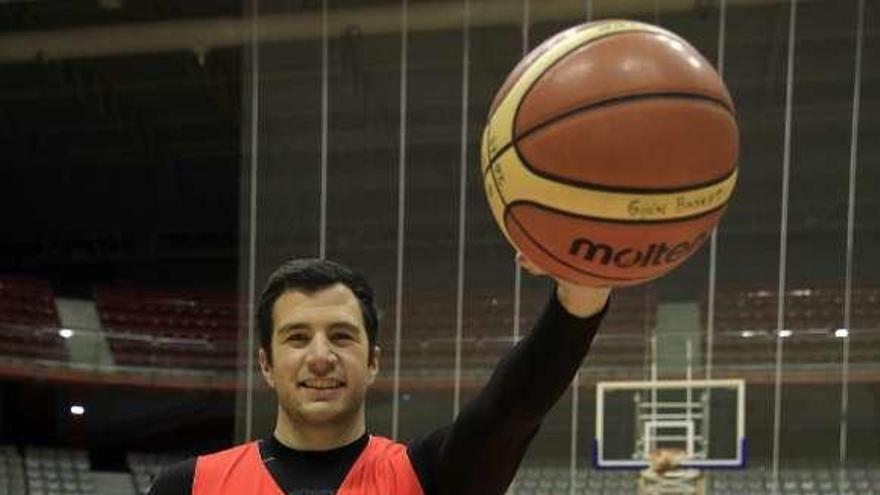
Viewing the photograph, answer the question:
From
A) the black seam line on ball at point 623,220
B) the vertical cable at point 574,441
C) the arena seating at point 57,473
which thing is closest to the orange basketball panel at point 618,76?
the black seam line on ball at point 623,220

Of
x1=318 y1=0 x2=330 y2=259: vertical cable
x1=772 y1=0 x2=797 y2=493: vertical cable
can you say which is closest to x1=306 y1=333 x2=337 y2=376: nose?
x1=772 y1=0 x2=797 y2=493: vertical cable

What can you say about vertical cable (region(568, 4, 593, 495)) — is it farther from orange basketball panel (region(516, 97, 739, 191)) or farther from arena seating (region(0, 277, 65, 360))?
orange basketball panel (region(516, 97, 739, 191))

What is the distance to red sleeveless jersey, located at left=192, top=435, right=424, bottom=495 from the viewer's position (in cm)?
169

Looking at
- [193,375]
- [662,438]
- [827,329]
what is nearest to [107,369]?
[193,375]

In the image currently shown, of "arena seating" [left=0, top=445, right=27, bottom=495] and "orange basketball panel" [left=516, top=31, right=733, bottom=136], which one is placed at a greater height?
"orange basketball panel" [left=516, top=31, right=733, bottom=136]

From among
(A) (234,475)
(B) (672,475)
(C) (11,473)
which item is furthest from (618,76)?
(C) (11,473)

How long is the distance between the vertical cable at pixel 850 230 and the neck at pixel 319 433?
603 centimetres

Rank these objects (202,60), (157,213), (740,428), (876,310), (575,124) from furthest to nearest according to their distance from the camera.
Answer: (157,213)
(202,60)
(876,310)
(740,428)
(575,124)

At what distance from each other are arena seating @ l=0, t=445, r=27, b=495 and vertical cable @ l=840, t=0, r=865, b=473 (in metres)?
6.01

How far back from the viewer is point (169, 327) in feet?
35.4

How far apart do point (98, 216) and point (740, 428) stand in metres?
8.11

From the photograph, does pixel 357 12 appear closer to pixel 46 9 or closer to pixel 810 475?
pixel 46 9

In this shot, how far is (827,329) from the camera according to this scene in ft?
23.9

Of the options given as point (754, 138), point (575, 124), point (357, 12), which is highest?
point (357, 12)
